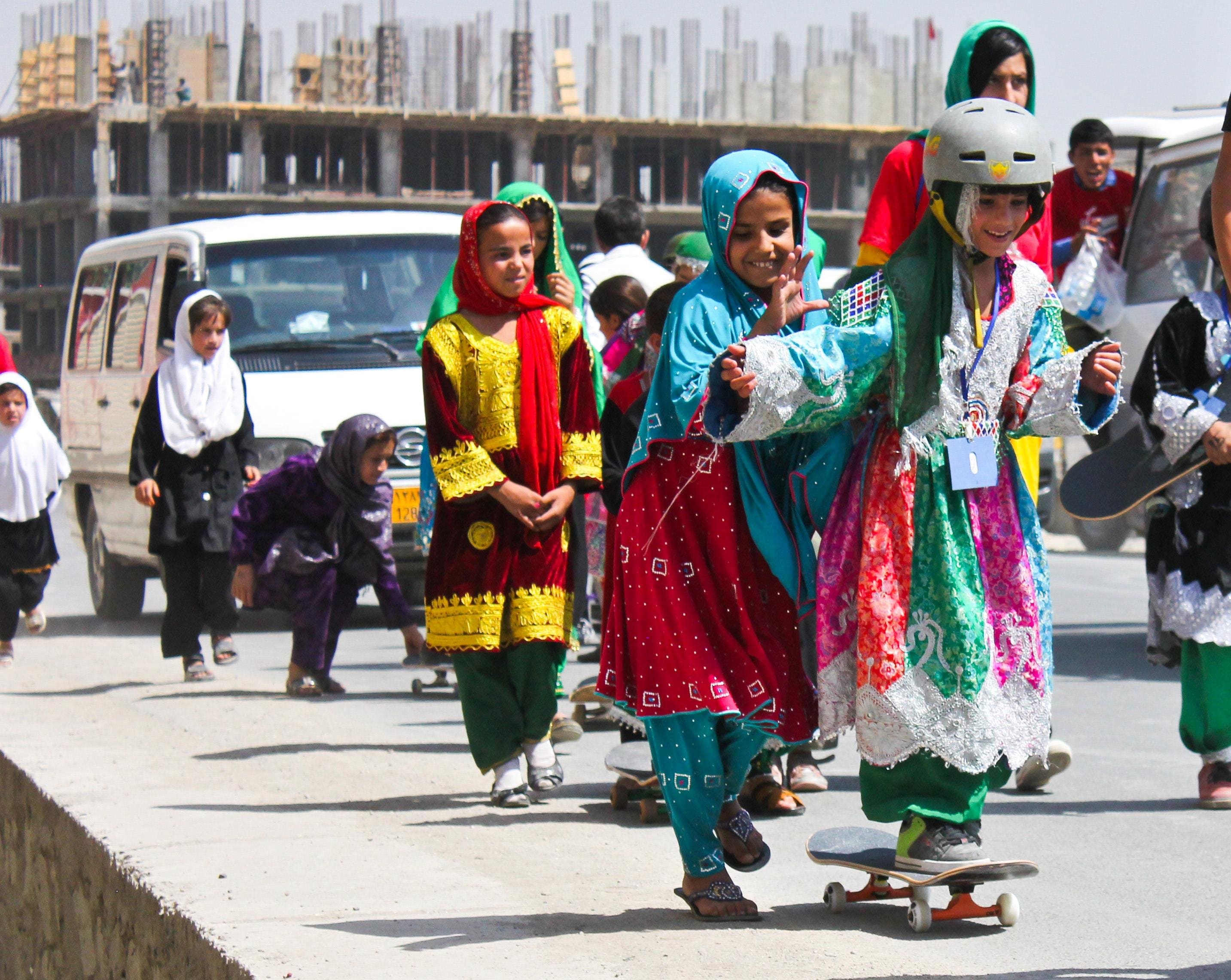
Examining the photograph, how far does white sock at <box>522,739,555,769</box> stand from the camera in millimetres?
5590

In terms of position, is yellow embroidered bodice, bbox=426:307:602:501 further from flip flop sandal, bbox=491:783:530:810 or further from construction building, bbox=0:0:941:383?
construction building, bbox=0:0:941:383

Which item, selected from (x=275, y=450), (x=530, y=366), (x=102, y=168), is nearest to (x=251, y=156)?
(x=102, y=168)

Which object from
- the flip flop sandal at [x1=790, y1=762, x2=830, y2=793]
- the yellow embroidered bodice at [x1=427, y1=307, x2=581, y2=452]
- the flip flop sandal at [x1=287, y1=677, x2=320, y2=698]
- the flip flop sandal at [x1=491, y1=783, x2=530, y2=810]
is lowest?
the flip flop sandal at [x1=287, y1=677, x2=320, y2=698]

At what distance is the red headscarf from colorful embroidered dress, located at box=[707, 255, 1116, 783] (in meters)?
1.85

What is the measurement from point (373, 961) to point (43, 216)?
152 feet

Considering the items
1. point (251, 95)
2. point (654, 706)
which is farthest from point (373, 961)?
point (251, 95)

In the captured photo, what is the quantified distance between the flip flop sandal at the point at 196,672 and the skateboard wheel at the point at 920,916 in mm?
5323

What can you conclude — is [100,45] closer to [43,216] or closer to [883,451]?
[43,216]

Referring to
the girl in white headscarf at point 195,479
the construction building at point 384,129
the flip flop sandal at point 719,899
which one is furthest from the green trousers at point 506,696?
the construction building at point 384,129

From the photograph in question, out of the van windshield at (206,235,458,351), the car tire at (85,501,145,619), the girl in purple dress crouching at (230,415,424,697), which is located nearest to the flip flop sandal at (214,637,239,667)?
the girl in purple dress crouching at (230,415,424,697)

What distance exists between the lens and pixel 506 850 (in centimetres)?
476

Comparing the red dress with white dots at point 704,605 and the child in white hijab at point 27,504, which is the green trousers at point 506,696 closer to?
the red dress with white dots at point 704,605

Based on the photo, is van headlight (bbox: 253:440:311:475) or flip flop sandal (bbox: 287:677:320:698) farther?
van headlight (bbox: 253:440:311:475)

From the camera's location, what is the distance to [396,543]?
1018cm
